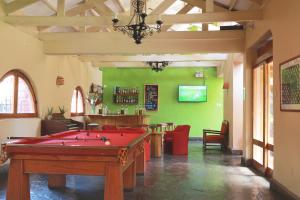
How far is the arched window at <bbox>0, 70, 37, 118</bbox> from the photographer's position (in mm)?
7578

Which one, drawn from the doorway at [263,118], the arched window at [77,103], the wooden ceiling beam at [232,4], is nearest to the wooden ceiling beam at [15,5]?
the wooden ceiling beam at [232,4]

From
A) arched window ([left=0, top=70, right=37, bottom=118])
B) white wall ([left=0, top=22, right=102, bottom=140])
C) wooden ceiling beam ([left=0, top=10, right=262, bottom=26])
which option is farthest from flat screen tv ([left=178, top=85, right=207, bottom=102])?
wooden ceiling beam ([left=0, top=10, right=262, bottom=26])

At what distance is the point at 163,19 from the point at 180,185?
10.7ft

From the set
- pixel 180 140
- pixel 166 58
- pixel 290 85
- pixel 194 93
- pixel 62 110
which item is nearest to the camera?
pixel 290 85

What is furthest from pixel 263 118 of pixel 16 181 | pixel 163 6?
pixel 16 181

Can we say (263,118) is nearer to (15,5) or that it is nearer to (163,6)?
(163,6)

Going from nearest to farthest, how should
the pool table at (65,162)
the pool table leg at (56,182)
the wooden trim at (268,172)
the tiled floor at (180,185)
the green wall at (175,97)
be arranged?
the pool table at (65,162), the tiled floor at (180,185), the pool table leg at (56,182), the wooden trim at (268,172), the green wall at (175,97)

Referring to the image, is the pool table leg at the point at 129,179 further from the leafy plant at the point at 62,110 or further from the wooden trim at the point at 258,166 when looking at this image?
the leafy plant at the point at 62,110

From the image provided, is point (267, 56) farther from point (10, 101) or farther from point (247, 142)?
point (10, 101)

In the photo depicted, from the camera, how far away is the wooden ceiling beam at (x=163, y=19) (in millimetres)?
6867

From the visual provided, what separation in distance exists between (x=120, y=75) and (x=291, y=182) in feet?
36.3

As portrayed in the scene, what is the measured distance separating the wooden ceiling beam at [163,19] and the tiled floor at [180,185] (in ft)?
10.1

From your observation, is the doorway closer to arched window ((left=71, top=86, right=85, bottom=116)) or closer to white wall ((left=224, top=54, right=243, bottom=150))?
white wall ((left=224, top=54, right=243, bottom=150))

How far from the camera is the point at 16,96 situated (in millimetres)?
7996
